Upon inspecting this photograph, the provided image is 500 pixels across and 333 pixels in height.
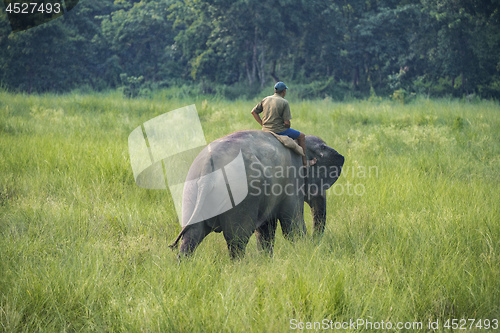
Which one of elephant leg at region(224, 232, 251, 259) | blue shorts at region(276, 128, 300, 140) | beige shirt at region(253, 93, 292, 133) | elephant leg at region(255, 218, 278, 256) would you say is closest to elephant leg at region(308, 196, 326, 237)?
elephant leg at region(255, 218, 278, 256)

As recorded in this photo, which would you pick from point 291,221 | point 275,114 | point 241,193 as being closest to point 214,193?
point 241,193

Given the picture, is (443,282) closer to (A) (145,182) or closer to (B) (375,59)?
(A) (145,182)

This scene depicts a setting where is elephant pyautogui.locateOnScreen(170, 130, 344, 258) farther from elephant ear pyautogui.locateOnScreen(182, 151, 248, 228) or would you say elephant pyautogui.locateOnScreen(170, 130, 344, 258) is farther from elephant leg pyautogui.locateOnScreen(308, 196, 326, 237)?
elephant leg pyautogui.locateOnScreen(308, 196, 326, 237)

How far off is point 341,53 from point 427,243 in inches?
899

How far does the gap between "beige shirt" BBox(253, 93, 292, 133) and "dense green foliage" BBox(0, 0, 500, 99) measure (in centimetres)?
1803

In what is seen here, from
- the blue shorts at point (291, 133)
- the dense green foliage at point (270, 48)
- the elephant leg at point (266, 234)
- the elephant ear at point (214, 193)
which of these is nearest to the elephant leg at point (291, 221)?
the elephant leg at point (266, 234)

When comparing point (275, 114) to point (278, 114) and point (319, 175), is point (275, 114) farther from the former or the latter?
point (319, 175)

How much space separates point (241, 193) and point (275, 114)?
1.09 m

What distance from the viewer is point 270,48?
24875 mm

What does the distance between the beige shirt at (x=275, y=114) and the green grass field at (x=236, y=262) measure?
1.10 m

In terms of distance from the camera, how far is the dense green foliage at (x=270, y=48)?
21.3 m

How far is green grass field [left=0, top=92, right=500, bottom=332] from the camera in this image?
2.72 metres

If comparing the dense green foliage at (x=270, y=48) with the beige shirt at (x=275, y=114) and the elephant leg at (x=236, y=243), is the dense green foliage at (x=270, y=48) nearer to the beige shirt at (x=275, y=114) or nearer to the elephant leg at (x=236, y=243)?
the beige shirt at (x=275, y=114)

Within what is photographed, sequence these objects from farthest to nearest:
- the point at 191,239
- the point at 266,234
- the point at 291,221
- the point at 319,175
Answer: the point at 319,175 → the point at 266,234 → the point at 291,221 → the point at 191,239
